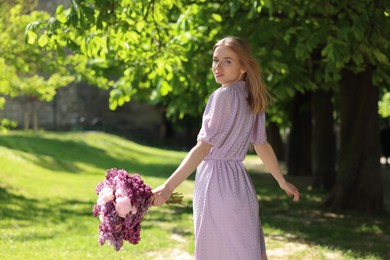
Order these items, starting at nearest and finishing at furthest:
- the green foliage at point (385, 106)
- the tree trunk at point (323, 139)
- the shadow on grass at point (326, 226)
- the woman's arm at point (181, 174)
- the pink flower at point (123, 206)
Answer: the pink flower at point (123, 206) < the woman's arm at point (181, 174) < the shadow on grass at point (326, 226) < the tree trunk at point (323, 139) < the green foliage at point (385, 106)

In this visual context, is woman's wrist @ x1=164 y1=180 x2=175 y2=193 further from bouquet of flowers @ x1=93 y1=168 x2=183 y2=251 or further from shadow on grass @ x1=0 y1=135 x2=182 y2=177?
shadow on grass @ x1=0 y1=135 x2=182 y2=177

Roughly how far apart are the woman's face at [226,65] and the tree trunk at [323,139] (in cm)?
1210

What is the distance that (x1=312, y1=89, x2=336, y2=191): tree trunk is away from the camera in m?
16.2

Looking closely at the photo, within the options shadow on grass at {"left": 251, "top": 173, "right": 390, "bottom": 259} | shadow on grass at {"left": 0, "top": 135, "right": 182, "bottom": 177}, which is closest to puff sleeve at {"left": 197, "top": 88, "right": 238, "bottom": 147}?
shadow on grass at {"left": 251, "top": 173, "right": 390, "bottom": 259}

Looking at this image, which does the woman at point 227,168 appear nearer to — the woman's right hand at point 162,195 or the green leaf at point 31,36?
the woman's right hand at point 162,195

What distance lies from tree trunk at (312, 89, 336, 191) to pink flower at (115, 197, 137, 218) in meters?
12.6

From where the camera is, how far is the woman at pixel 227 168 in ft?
13.6

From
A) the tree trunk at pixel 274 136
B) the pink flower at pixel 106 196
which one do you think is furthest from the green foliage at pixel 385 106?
the pink flower at pixel 106 196

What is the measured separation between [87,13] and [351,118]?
6.82 meters

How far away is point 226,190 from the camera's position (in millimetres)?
4164

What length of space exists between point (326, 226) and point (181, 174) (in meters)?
7.31

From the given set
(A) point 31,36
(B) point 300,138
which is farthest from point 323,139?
(A) point 31,36

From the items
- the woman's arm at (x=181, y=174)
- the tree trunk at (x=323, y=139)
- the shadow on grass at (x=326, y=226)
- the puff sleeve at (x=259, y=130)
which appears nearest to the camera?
the woman's arm at (x=181, y=174)

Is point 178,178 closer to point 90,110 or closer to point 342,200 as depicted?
point 342,200
